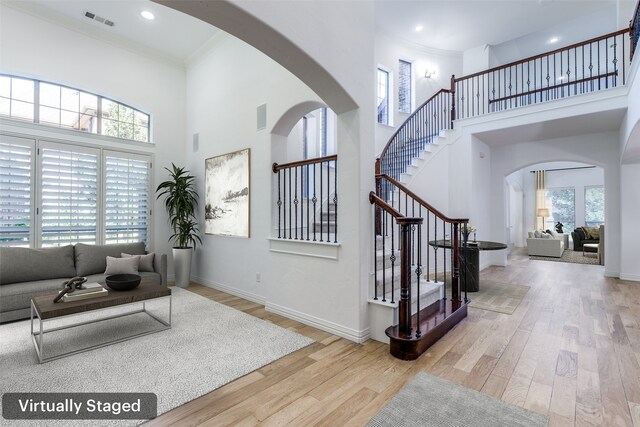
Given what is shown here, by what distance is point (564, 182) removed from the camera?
1158cm

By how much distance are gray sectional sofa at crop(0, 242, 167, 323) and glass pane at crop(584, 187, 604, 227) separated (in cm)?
1392

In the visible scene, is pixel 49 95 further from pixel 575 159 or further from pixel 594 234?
pixel 594 234

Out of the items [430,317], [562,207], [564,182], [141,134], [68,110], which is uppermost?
[68,110]

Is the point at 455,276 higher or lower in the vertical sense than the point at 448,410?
higher

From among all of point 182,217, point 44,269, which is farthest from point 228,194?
point 44,269

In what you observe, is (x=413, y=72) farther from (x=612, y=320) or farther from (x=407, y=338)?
(x=407, y=338)

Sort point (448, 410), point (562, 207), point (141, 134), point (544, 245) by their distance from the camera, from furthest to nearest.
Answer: point (562, 207) < point (544, 245) < point (141, 134) < point (448, 410)

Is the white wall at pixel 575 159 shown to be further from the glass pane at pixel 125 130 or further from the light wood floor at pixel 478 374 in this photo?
the glass pane at pixel 125 130

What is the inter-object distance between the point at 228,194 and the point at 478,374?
158 inches

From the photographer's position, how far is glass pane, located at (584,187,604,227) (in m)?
10.9

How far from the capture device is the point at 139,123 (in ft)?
18.4

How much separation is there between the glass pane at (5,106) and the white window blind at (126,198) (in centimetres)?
125

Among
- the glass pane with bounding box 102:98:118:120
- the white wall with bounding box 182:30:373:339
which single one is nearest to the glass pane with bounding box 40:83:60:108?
the glass pane with bounding box 102:98:118:120

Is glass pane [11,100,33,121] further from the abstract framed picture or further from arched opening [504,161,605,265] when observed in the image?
arched opening [504,161,605,265]
